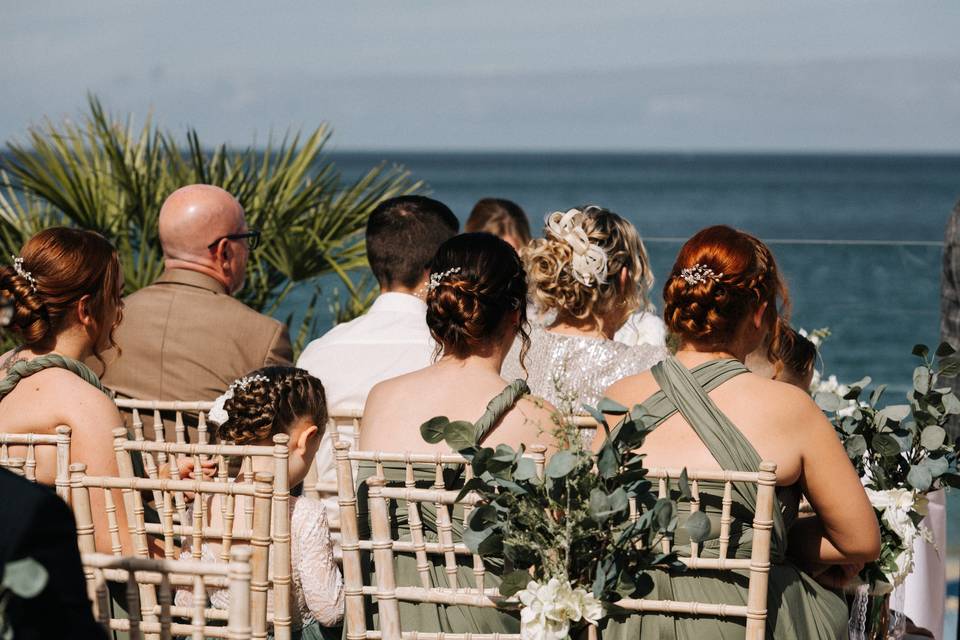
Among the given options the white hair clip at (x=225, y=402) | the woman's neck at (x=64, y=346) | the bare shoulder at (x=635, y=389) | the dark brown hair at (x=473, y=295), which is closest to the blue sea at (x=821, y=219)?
the bare shoulder at (x=635, y=389)

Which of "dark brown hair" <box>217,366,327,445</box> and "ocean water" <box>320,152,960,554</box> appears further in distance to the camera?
"ocean water" <box>320,152,960,554</box>

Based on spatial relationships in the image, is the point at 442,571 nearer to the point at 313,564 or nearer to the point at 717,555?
the point at 313,564

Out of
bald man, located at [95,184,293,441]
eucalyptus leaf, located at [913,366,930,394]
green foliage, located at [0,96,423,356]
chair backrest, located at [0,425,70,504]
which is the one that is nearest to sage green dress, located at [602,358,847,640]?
eucalyptus leaf, located at [913,366,930,394]

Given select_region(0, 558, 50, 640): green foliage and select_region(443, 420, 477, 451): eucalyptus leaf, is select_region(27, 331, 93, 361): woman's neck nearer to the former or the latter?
select_region(443, 420, 477, 451): eucalyptus leaf

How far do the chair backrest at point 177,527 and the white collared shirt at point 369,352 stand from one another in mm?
1074

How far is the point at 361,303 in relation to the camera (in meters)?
6.31

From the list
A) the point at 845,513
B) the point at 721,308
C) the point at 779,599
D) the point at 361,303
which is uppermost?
the point at 361,303

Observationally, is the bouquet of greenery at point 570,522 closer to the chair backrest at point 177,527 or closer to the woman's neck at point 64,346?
the chair backrest at point 177,527

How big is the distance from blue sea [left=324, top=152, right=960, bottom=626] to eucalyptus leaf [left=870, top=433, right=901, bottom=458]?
0.48 m

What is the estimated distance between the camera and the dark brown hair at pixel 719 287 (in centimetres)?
253

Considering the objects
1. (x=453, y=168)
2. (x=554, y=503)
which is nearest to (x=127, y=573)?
(x=554, y=503)

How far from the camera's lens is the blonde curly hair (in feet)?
11.5

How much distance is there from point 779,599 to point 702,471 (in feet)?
1.52

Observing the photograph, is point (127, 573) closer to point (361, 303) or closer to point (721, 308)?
point (721, 308)
